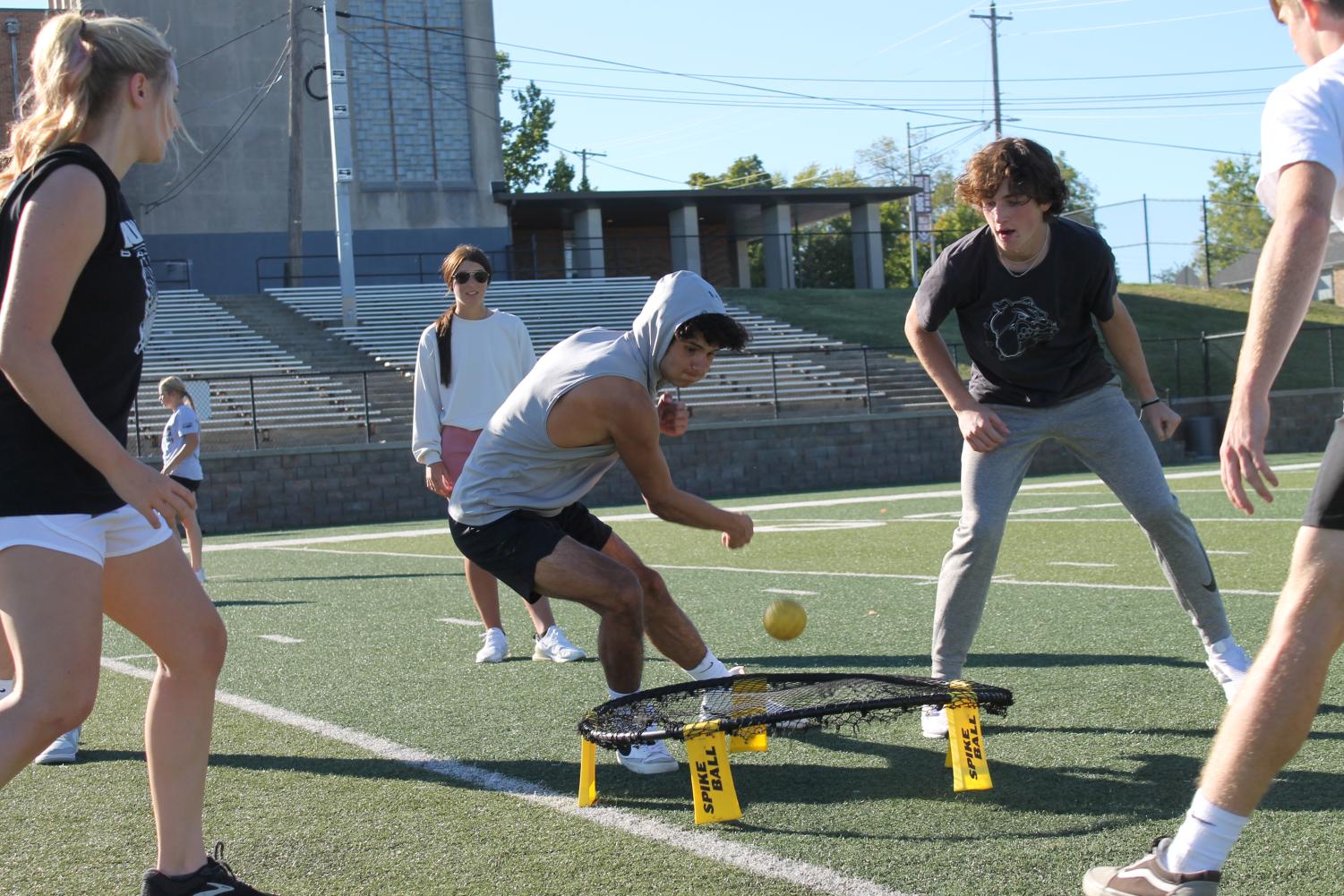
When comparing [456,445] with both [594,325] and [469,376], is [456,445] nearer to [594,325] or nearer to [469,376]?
[469,376]

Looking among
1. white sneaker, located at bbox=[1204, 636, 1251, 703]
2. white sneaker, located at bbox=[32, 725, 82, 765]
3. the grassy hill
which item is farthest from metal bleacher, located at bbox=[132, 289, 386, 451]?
white sneaker, located at bbox=[1204, 636, 1251, 703]

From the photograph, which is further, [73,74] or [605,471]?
[605,471]

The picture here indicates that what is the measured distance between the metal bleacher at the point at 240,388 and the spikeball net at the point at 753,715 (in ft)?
58.9

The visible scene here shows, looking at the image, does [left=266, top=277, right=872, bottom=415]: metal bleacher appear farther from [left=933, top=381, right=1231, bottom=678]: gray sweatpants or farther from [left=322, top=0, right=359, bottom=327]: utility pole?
[left=933, top=381, right=1231, bottom=678]: gray sweatpants

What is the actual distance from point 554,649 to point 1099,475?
3.04 m

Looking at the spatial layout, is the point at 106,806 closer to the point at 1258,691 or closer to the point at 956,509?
the point at 1258,691

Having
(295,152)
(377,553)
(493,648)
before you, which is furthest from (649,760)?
(295,152)

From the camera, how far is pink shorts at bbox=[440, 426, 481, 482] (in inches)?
285

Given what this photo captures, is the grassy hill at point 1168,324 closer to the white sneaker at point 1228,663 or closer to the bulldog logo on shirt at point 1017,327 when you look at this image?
the white sneaker at point 1228,663

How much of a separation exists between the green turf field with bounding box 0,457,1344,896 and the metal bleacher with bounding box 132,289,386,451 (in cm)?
1510

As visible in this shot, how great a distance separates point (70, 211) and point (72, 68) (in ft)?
1.22

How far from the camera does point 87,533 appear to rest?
121 inches

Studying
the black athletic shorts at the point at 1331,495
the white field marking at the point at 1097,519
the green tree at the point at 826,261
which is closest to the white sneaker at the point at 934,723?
the black athletic shorts at the point at 1331,495

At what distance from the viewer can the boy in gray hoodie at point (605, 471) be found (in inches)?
180
